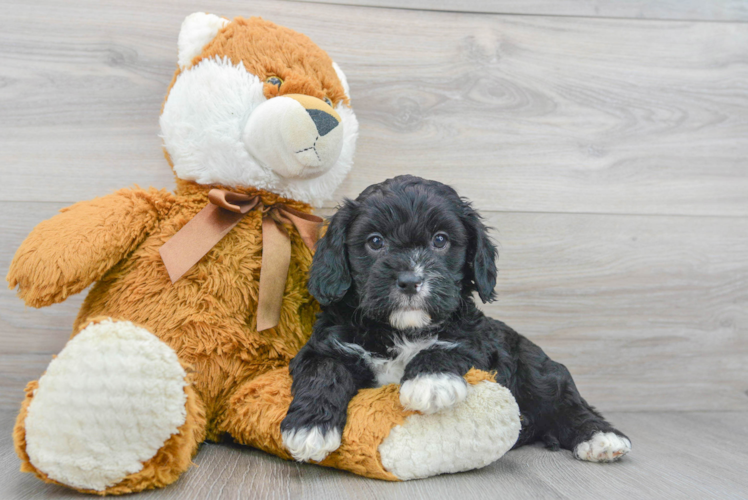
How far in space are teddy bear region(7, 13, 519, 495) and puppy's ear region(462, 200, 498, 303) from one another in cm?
23

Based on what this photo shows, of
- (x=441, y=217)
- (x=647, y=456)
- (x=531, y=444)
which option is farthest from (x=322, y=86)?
(x=647, y=456)

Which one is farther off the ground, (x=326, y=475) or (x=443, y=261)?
(x=443, y=261)

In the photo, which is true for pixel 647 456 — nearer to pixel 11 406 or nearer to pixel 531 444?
pixel 531 444

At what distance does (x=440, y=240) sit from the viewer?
1383 millimetres

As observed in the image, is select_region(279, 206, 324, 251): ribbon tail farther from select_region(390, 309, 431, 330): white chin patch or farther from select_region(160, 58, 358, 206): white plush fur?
select_region(390, 309, 431, 330): white chin patch

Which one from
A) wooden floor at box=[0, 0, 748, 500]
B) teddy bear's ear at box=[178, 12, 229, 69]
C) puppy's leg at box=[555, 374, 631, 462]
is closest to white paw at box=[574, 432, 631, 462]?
puppy's leg at box=[555, 374, 631, 462]

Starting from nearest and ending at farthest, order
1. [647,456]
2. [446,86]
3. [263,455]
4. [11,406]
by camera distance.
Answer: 1. [263,455]
2. [647,456]
3. [11,406]
4. [446,86]

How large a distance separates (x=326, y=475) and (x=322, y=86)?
105 cm

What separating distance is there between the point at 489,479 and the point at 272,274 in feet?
2.45

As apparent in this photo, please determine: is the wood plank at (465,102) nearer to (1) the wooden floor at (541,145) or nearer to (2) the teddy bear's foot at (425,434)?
(1) the wooden floor at (541,145)

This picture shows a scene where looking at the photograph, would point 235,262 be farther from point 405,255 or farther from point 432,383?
point 432,383

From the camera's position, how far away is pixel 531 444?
167 cm

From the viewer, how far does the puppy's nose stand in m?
1.23

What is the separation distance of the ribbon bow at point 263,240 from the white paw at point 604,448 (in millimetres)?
912
